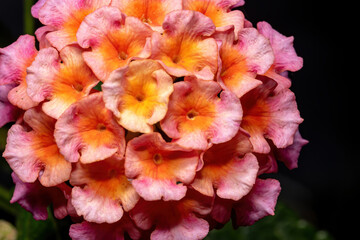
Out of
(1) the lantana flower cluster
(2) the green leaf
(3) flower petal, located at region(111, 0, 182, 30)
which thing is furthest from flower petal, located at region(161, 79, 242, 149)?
(2) the green leaf

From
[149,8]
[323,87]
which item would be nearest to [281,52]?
[149,8]

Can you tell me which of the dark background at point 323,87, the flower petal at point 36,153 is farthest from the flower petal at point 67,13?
the dark background at point 323,87

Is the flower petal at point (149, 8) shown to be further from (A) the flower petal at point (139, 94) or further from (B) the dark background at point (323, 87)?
(B) the dark background at point (323, 87)

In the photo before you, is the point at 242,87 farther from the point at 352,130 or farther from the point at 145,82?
the point at 352,130

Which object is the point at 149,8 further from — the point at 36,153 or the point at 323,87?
the point at 323,87

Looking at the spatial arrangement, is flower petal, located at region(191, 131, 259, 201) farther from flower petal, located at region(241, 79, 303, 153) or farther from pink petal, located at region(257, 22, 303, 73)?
pink petal, located at region(257, 22, 303, 73)

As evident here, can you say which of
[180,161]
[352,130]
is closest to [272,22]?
[352,130]
